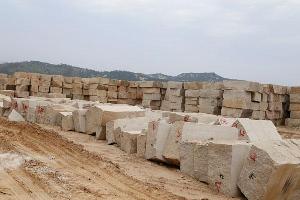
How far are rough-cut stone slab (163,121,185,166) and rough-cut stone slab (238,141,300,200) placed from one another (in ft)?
5.76

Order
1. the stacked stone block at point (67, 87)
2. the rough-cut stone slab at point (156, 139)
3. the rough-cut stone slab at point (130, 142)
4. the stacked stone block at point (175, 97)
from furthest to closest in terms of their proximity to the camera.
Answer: the stacked stone block at point (67, 87)
the stacked stone block at point (175, 97)
the rough-cut stone slab at point (130, 142)
the rough-cut stone slab at point (156, 139)

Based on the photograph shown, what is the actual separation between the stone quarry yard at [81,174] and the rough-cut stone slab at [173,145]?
0.18 metres

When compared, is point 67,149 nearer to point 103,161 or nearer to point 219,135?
point 103,161

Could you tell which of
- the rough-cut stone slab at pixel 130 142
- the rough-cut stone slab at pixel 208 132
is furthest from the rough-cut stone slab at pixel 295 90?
the rough-cut stone slab at pixel 208 132

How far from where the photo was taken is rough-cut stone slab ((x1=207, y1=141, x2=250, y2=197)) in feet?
20.9

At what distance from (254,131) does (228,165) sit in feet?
6.65

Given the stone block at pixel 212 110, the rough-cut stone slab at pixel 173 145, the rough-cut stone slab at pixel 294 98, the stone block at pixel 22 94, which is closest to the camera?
the rough-cut stone slab at pixel 173 145

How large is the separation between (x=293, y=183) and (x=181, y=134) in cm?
271

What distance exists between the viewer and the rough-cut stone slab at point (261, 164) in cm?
562

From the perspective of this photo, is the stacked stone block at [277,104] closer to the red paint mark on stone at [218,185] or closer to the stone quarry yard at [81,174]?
the stone quarry yard at [81,174]

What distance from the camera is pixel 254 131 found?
8203mm

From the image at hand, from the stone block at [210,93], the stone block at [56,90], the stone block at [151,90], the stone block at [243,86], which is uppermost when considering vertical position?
the stone block at [243,86]

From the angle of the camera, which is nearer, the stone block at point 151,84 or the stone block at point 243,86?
the stone block at point 243,86

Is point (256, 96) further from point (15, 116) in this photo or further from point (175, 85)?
point (15, 116)
